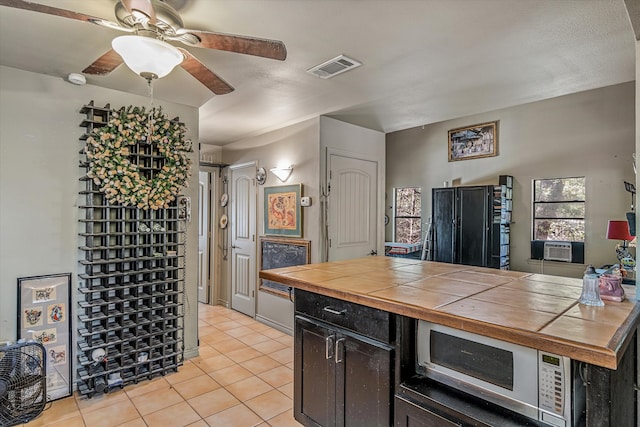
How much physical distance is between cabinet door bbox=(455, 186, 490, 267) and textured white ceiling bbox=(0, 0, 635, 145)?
7.38ft

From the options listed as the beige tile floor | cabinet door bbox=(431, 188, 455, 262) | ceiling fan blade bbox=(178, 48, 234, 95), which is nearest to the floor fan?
the beige tile floor

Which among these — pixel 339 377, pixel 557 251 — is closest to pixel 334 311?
pixel 339 377

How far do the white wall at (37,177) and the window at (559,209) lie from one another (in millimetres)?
5822

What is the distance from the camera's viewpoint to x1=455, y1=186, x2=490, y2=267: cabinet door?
17.5ft

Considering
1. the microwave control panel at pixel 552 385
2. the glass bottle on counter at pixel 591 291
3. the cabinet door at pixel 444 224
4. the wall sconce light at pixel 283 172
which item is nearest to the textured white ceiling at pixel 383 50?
the wall sconce light at pixel 283 172

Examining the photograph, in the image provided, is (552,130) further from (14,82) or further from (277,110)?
(14,82)

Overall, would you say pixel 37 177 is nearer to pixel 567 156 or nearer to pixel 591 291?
pixel 591 291

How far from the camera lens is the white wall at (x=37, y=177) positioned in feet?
8.21

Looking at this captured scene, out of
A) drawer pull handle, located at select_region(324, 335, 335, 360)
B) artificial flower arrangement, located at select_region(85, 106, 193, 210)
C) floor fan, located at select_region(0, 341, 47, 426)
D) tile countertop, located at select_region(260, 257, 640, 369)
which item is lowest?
floor fan, located at select_region(0, 341, 47, 426)

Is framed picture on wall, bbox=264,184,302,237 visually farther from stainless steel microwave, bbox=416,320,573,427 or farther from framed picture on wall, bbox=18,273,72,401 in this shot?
stainless steel microwave, bbox=416,320,573,427

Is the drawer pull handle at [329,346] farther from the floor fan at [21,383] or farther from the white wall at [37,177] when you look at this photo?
the white wall at [37,177]

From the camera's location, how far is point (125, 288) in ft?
9.25

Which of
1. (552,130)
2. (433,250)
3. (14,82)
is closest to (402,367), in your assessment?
(14,82)

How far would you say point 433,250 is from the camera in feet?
20.1
